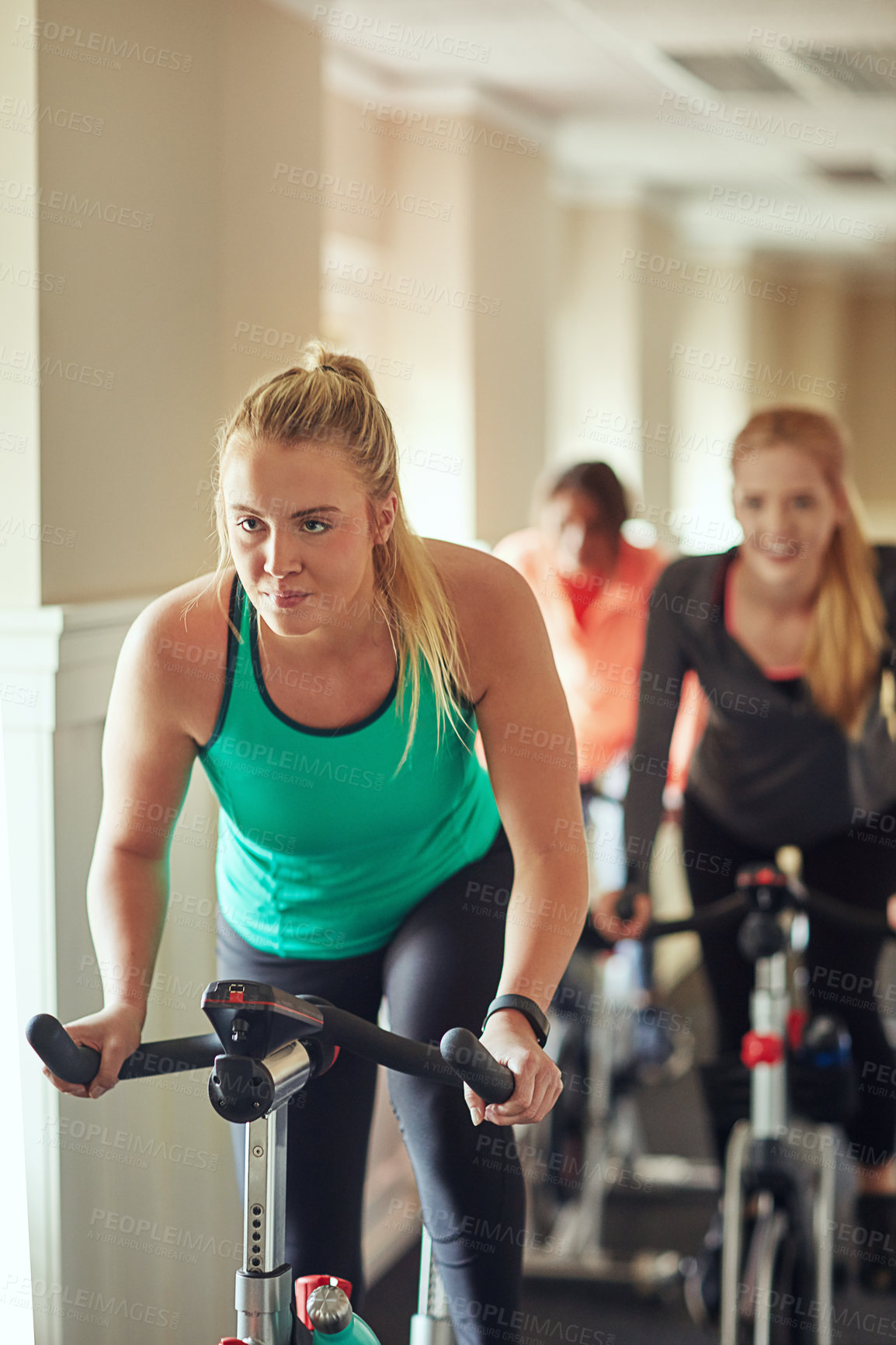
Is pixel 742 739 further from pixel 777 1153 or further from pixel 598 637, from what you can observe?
pixel 598 637

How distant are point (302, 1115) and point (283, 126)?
5.38 ft

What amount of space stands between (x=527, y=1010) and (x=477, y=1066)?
6.5 inches

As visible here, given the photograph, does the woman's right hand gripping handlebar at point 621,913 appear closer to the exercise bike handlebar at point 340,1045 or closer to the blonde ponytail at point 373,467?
the blonde ponytail at point 373,467

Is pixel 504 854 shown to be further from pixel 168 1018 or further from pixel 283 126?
pixel 283 126

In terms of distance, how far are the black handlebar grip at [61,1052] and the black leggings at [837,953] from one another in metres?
1.50

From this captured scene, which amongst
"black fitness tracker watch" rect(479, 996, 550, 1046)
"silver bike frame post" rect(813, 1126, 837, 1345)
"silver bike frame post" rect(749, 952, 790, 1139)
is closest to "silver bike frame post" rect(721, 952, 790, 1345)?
"silver bike frame post" rect(749, 952, 790, 1139)

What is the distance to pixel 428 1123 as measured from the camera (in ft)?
4.47

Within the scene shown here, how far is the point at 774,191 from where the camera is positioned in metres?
5.12

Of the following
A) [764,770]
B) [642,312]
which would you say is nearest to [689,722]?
[764,770]

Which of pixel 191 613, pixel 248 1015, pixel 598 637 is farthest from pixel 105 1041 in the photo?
pixel 598 637

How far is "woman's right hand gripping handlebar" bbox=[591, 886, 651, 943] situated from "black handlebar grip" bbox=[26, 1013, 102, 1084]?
96 centimetres

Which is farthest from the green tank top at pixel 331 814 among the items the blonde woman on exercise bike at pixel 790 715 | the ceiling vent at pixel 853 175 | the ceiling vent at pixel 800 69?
the ceiling vent at pixel 853 175

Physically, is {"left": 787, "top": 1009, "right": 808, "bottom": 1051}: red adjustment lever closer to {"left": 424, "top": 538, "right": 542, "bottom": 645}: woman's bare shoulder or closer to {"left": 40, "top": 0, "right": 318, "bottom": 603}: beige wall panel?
{"left": 424, "top": 538, "right": 542, "bottom": 645}: woman's bare shoulder

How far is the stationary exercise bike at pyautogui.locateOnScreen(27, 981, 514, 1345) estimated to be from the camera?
1.09 m
